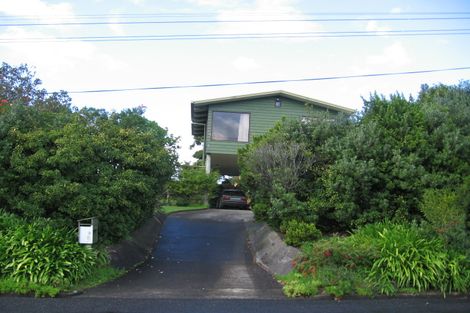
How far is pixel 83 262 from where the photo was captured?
892cm

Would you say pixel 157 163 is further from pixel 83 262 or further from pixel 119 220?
pixel 83 262

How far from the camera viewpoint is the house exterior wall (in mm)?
24016

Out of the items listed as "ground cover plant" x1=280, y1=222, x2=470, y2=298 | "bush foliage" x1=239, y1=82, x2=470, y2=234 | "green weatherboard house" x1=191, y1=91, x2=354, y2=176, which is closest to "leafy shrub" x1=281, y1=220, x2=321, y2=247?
"bush foliage" x1=239, y1=82, x2=470, y2=234

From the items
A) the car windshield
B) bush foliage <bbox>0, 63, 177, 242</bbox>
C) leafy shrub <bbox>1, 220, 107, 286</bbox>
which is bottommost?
Result: leafy shrub <bbox>1, 220, 107, 286</bbox>

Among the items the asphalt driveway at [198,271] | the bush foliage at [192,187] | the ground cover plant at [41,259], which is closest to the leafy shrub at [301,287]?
the asphalt driveway at [198,271]

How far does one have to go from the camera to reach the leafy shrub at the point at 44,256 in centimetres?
825

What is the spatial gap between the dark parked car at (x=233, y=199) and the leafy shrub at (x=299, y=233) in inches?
537

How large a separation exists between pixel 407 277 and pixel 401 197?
3.12m

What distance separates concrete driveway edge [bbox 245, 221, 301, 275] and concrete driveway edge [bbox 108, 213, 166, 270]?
9.40 ft

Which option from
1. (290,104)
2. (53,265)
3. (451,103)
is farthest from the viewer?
(290,104)

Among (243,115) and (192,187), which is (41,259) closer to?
(192,187)

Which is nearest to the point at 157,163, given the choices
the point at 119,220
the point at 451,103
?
the point at 119,220

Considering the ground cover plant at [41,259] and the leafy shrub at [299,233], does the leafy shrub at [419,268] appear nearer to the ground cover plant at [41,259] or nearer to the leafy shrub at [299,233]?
the leafy shrub at [299,233]

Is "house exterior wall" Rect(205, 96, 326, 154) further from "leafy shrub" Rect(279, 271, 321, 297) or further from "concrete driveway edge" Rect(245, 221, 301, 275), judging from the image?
"leafy shrub" Rect(279, 271, 321, 297)
